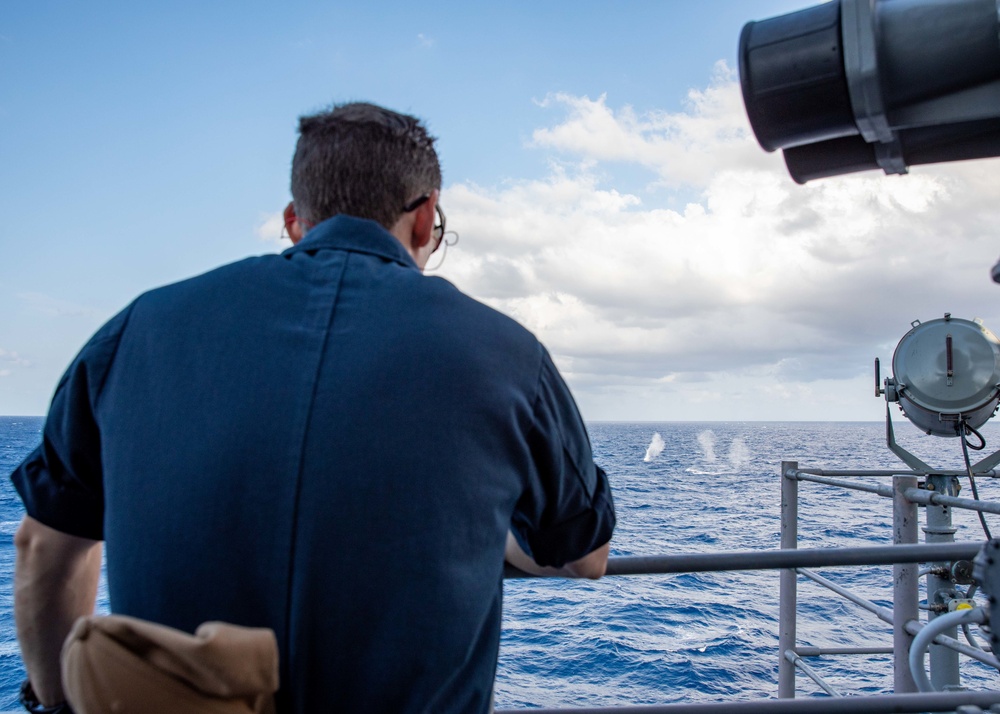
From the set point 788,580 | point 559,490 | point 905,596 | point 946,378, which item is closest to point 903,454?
point 946,378

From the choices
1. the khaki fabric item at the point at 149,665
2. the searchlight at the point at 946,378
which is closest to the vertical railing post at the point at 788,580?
the searchlight at the point at 946,378

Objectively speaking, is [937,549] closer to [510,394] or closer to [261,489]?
[510,394]

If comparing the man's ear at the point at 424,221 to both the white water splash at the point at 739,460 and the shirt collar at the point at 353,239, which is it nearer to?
the shirt collar at the point at 353,239

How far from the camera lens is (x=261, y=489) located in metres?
0.89

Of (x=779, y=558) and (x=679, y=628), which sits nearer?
(x=779, y=558)

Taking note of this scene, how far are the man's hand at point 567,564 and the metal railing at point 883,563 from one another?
0.08 m

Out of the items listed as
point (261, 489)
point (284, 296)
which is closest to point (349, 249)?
point (284, 296)

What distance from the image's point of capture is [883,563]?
5.46 ft

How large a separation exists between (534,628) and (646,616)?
2658mm

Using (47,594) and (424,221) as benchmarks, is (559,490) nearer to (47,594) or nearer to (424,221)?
(424,221)

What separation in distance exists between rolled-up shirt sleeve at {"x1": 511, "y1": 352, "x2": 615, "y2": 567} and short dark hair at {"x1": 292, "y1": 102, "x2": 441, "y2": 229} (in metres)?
0.36

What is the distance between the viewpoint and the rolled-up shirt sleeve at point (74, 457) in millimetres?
1010

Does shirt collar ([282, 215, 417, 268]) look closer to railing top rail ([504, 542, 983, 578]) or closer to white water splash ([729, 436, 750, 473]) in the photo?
railing top rail ([504, 542, 983, 578])

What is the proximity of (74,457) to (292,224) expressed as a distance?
480 millimetres
